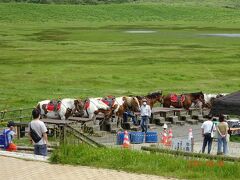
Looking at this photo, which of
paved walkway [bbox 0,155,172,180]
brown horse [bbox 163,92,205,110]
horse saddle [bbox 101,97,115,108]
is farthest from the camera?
brown horse [bbox 163,92,205,110]

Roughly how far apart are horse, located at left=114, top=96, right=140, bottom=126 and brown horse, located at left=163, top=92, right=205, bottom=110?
3249 mm

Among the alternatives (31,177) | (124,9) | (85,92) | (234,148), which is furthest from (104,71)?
(124,9)

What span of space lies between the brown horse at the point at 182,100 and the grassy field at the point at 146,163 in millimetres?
17825

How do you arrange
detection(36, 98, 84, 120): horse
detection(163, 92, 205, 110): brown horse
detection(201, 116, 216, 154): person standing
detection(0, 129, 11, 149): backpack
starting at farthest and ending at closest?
detection(163, 92, 205, 110): brown horse
detection(36, 98, 84, 120): horse
detection(201, 116, 216, 154): person standing
detection(0, 129, 11, 149): backpack

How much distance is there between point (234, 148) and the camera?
26.7 m

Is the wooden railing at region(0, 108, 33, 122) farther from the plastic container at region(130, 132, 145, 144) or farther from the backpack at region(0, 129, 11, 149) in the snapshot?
the backpack at region(0, 129, 11, 149)

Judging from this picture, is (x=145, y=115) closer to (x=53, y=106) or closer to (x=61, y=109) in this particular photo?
(x=61, y=109)

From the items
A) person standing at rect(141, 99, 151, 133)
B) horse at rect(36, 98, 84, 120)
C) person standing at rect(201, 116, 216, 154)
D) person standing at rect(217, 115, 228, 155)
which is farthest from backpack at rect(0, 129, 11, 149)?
person standing at rect(141, 99, 151, 133)

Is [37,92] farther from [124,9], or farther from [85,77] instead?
[124,9]

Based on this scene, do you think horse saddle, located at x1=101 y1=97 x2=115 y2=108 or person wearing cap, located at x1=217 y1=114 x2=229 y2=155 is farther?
horse saddle, located at x1=101 y1=97 x2=115 y2=108

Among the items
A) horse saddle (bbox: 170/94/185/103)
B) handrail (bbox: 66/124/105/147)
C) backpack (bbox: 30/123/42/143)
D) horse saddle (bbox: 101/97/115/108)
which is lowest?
handrail (bbox: 66/124/105/147)

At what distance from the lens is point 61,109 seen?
1276 inches

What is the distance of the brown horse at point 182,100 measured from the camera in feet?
122

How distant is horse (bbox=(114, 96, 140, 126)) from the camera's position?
33688 mm
